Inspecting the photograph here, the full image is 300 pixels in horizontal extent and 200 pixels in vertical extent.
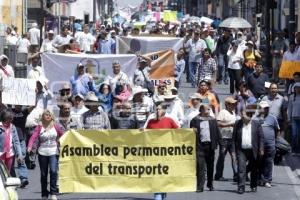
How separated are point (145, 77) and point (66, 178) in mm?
9355

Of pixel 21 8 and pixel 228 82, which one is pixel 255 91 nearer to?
pixel 228 82

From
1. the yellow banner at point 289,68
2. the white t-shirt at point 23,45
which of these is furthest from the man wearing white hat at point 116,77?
the white t-shirt at point 23,45

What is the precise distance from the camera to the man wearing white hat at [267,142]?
20422 mm

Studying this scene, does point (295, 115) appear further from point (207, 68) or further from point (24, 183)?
point (207, 68)

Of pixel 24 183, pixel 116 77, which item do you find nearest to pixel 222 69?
pixel 116 77

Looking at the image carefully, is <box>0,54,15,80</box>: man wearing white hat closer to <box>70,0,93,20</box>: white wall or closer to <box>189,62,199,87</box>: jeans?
<box>189,62,199,87</box>: jeans

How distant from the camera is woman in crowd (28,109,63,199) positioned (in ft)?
60.0

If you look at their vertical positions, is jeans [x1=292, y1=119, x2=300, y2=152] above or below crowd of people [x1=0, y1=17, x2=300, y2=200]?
below

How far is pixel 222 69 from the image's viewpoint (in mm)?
38094

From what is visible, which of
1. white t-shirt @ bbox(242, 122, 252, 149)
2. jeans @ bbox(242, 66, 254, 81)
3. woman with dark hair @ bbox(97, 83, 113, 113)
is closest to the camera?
white t-shirt @ bbox(242, 122, 252, 149)

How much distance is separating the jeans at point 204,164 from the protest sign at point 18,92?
14.5ft

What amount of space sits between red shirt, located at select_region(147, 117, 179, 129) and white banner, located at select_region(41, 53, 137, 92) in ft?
26.6

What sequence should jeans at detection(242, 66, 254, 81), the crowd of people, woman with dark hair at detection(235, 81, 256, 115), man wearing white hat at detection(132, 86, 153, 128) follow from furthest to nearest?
jeans at detection(242, 66, 254, 81) < woman with dark hair at detection(235, 81, 256, 115) < man wearing white hat at detection(132, 86, 153, 128) < the crowd of people

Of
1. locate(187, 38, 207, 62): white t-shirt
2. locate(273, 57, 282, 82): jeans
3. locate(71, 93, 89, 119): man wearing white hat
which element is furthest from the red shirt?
locate(187, 38, 207, 62): white t-shirt
